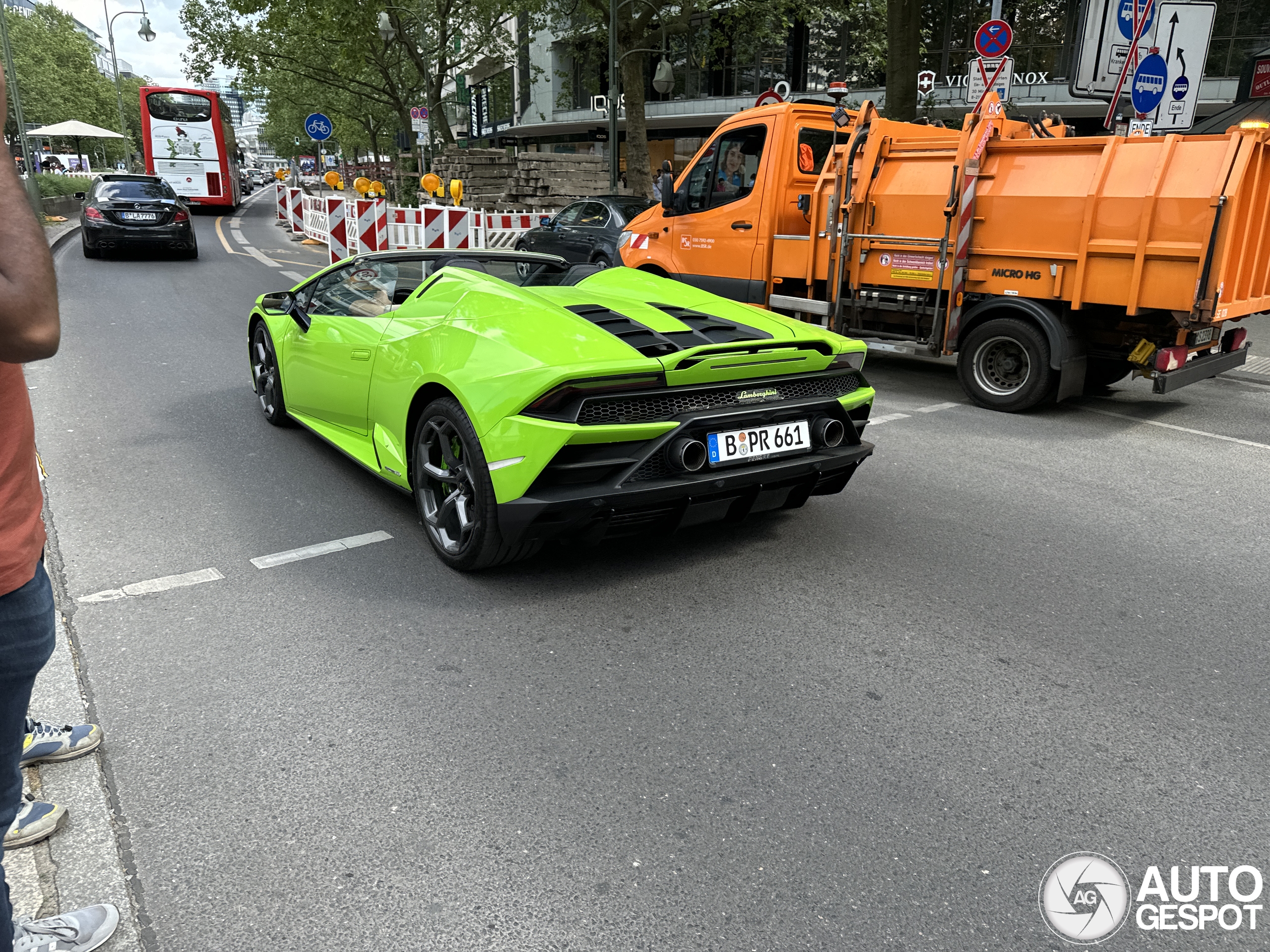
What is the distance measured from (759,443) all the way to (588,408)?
0.77 metres

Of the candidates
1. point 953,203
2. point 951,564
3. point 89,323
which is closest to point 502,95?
point 89,323

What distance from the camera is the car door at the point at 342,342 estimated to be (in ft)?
16.0

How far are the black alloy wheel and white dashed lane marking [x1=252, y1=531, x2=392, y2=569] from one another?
1.98 metres

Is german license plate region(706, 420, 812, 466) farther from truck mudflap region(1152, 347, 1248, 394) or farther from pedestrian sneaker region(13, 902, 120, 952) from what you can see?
truck mudflap region(1152, 347, 1248, 394)

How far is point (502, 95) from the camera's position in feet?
170

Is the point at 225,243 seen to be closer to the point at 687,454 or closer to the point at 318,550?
the point at 318,550

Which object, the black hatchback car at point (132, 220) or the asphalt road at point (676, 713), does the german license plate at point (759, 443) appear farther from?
the black hatchback car at point (132, 220)

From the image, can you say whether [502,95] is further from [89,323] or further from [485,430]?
[485,430]

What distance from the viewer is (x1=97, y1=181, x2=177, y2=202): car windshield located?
17750mm

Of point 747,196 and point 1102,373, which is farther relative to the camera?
point 747,196

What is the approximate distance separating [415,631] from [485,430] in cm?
81

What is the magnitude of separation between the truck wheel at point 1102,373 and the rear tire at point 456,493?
5.73 metres

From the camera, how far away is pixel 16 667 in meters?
1.63

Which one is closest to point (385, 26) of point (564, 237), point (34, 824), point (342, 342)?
point (564, 237)
